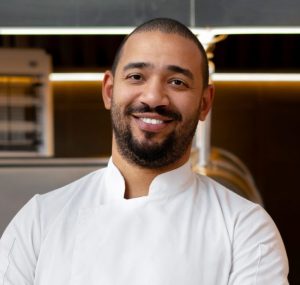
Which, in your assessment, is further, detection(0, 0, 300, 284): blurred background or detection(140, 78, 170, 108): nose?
detection(0, 0, 300, 284): blurred background

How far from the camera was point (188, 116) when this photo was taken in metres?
1.00

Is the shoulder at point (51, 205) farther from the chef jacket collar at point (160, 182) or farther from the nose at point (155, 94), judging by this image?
the nose at point (155, 94)

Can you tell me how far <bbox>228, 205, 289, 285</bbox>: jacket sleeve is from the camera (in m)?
0.95

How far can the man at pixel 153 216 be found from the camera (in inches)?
38.3

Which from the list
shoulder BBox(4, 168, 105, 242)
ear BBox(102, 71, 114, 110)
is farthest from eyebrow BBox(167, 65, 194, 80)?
shoulder BBox(4, 168, 105, 242)

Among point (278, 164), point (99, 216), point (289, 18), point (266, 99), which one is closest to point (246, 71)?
point (266, 99)

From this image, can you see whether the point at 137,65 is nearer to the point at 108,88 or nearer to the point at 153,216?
the point at 108,88

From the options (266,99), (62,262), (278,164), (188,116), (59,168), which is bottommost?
(278,164)

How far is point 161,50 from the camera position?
39.4 inches

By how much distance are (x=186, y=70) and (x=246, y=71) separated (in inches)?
218

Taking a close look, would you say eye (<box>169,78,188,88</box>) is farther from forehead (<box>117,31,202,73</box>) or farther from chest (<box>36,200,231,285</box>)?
chest (<box>36,200,231,285</box>)

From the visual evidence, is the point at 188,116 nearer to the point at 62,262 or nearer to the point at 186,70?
the point at 186,70

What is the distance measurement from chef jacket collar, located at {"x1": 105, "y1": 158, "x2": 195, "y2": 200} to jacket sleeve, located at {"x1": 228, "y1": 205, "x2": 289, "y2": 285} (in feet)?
0.34

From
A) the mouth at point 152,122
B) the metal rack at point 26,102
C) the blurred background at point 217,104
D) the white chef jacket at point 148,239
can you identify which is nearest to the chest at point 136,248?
the white chef jacket at point 148,239
